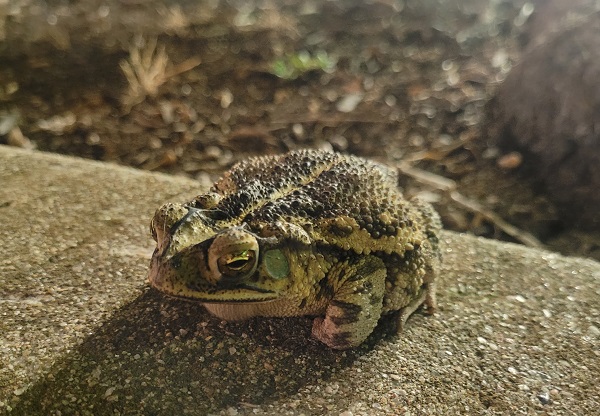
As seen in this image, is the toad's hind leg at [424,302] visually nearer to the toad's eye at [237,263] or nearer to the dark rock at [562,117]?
the toad's eye at [237,263]

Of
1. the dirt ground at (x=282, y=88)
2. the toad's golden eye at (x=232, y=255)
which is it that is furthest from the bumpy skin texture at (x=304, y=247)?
the dirt ground at (x=282, y=88)

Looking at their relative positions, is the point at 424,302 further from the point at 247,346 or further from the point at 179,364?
the point at 179,364

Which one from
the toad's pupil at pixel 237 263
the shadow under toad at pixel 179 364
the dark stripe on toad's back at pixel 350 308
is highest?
the toad's pupil at pixel 237 263

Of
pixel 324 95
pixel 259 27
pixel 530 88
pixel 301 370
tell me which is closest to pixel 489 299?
pixel 301 370

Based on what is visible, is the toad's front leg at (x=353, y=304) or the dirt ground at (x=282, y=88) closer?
the toad's front leg at (x=353, y=304)

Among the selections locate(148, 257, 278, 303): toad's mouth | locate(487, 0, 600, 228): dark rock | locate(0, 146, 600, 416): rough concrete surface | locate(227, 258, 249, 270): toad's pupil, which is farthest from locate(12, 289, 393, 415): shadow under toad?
locate(487, 0, 600, 228): dark rock

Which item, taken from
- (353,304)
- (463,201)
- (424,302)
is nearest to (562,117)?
(463,201)

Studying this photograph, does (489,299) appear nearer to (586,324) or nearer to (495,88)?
(586,324)

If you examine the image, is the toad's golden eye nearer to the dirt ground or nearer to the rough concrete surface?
the rough concrete surface
